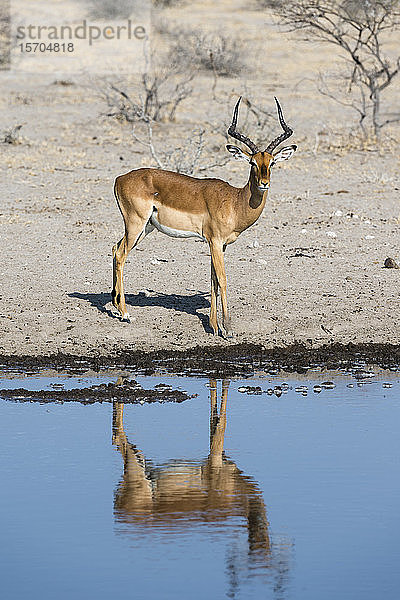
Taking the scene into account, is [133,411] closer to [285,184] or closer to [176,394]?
[176,394]

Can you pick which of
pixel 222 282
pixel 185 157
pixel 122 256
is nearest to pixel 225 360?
pixel 222 282

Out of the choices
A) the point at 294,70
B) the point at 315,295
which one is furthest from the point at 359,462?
the point at 294,70

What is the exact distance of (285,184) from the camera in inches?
631

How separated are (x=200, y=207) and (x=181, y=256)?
269cm

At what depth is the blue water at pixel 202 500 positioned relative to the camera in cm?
456

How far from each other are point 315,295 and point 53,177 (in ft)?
22.3

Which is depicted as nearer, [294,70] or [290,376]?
[290,376]

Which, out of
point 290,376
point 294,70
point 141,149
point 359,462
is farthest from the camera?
point 294,70

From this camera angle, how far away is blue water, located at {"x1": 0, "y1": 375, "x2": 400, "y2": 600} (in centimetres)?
456

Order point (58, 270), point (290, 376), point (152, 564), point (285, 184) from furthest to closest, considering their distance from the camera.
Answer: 1. point (285, 184)
2. point (58, 270)
3. point (290, 376)
4. point (152, 564)

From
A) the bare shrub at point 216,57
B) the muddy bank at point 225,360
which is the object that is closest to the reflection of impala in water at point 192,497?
the muddy bank at point 225,360

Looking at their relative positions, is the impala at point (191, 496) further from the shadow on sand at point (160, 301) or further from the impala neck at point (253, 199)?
the shadow on sand at point (160, 301)

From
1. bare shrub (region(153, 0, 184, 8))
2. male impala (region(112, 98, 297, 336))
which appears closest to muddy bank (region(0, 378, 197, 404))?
male impala (region(112, 98, 297, 336))

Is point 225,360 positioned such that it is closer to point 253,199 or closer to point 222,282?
point 222,282
